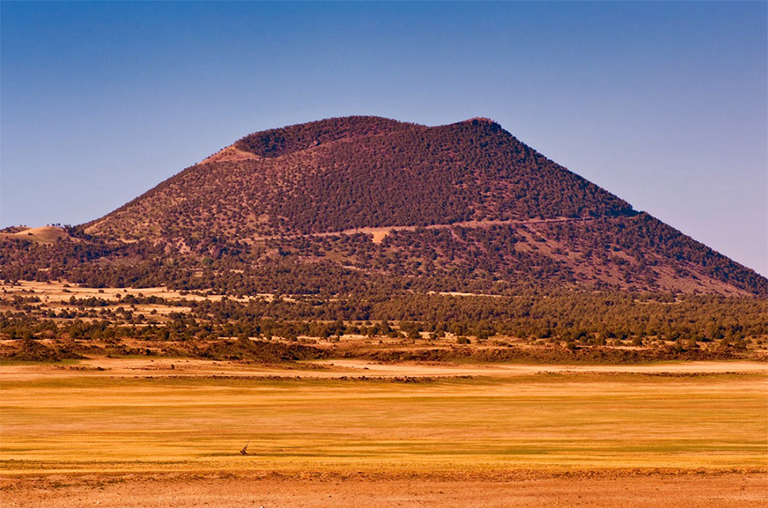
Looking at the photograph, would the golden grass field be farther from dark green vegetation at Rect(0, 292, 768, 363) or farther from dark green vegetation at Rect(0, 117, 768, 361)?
dark green vegetation at Rect(0, 117, 768, 361)

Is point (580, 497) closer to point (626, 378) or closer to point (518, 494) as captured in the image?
point (518, 494)

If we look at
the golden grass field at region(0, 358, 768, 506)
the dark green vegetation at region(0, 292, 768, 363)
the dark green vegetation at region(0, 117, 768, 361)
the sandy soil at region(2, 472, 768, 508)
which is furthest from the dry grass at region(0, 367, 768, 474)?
the dark green vegetation at region(0, 117, 768, 361)

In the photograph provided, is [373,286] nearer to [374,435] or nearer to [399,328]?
[399,328]

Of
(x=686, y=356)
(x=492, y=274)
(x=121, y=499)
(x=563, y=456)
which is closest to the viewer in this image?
(x=121, y=499)

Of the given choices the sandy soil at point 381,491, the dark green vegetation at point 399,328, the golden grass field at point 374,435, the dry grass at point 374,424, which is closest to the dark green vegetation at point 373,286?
the dark green vegetation at point 399,328

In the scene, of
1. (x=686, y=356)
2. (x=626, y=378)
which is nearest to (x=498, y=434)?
(x=626, y=378)

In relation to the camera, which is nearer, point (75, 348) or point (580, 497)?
point (580, 497)
